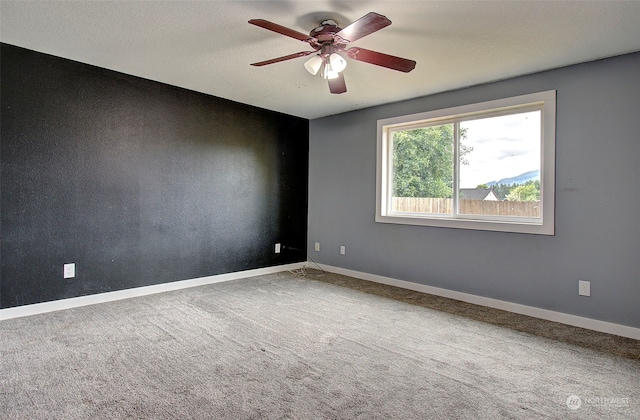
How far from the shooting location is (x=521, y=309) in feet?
11.3

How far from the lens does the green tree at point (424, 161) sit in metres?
4.13

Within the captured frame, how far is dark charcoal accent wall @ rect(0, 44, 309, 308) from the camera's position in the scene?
3.08m

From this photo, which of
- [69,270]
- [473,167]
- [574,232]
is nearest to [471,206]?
Result: [473,167]

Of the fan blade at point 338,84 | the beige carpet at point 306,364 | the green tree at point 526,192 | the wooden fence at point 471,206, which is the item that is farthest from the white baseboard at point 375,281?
the fan blade at point 338,84

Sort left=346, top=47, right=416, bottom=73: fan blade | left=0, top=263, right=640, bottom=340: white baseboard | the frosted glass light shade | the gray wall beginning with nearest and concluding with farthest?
1. left=346, top=47, right=416, bottom=73: fan blade
2. the frosted glass light shade
3. the gray wall
4. left=0, top=263, right=640, bottom=340: white baseboard

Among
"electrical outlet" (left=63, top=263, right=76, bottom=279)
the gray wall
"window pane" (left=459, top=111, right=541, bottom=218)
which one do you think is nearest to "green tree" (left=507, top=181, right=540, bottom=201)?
"window pane" (left=459, top=111, right=541, bottom=218)

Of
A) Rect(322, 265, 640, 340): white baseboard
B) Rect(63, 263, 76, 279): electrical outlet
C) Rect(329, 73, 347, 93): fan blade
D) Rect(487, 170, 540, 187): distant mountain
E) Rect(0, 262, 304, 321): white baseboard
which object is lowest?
Rect(322, 265, 640, 340): white baseboard

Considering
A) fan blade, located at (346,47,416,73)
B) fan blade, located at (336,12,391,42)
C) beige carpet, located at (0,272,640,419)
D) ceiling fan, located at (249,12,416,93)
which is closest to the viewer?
beige carpet, located at (0,272,640,419)

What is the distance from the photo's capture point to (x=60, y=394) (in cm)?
192

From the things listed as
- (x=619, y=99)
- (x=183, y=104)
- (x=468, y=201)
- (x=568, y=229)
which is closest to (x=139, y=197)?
(x=183, y=104)

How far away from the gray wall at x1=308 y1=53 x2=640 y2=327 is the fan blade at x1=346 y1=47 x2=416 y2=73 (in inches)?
63.5

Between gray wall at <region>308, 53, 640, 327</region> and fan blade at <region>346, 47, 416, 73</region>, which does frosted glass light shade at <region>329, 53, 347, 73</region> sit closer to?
fan blade at <region>346, 47, 416, 73</region>

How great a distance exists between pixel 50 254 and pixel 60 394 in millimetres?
1758

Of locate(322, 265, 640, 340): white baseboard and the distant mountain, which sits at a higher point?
the distant mountain
